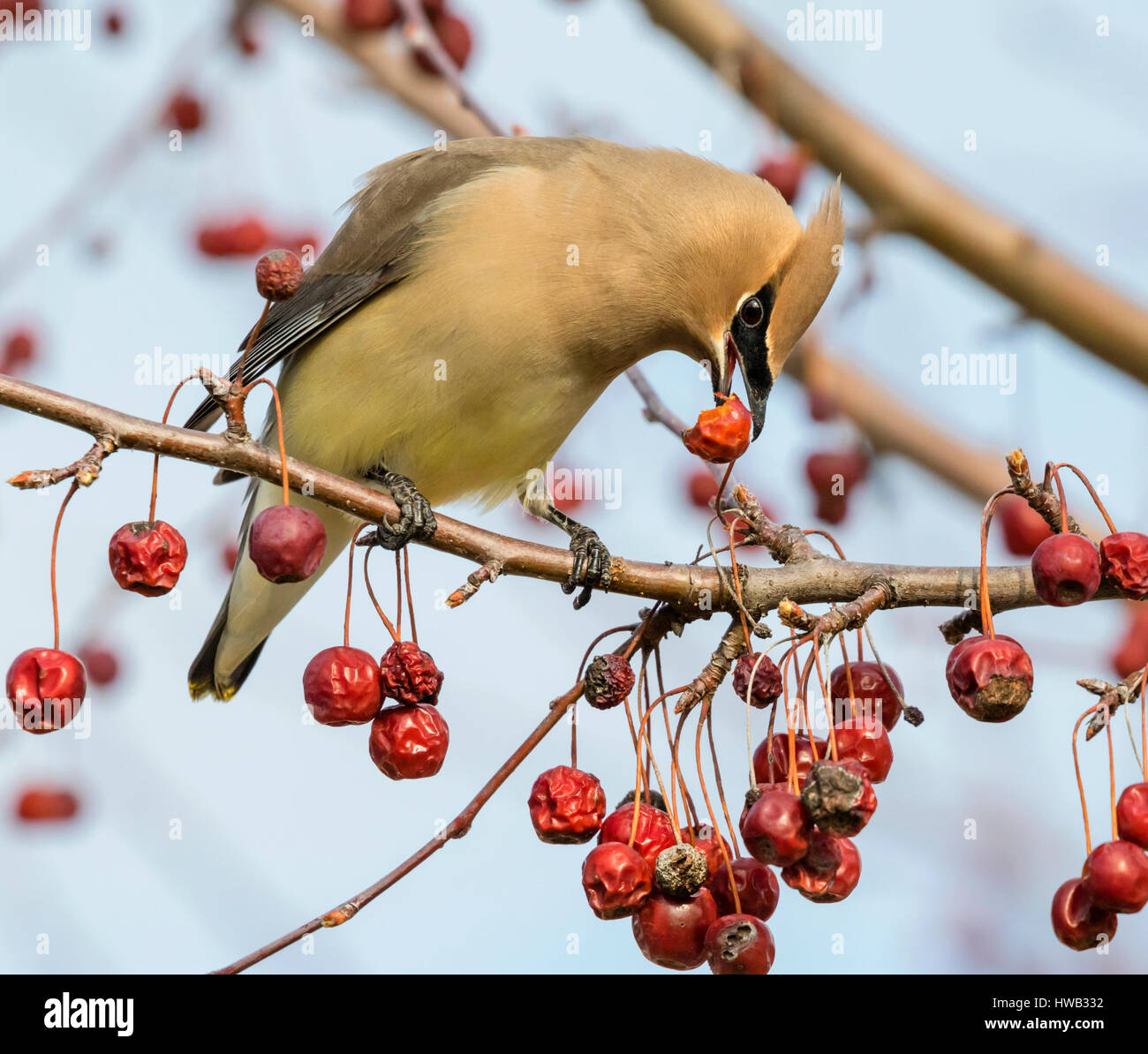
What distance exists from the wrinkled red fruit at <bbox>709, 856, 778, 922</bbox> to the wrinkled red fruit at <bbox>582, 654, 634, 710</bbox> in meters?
0.43

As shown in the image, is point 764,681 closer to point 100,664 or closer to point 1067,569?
point 1067,569

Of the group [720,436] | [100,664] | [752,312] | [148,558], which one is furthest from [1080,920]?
[100,664]

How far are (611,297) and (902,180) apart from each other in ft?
3.04

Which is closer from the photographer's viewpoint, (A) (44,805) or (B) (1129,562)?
(B) (1129,562)

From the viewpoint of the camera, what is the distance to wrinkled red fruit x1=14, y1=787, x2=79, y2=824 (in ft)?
16.9

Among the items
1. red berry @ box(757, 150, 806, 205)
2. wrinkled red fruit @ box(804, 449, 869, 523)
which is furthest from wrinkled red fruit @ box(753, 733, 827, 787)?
red berry @ box(757, 150, 806, 205)

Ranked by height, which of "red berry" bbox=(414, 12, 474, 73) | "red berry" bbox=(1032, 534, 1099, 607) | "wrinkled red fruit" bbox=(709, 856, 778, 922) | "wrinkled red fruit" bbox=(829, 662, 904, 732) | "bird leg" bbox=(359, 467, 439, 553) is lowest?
"wrinkled red fruit" bbox=(709, 856, 778, 922)

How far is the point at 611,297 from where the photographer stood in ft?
14.9

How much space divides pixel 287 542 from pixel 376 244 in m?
2.19

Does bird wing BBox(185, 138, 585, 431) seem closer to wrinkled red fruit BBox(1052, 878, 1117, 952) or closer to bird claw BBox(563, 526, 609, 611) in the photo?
bird claw BBox(563, 526, 609, 611)

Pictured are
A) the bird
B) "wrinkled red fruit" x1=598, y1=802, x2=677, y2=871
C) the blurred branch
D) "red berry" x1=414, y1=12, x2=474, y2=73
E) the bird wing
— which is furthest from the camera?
"red berry" x1=414, y1=12, x2=474, y2=73

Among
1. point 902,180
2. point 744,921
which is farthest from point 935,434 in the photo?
point 744,921

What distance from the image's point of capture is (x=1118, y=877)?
249 centimetres

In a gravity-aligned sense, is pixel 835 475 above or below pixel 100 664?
above
